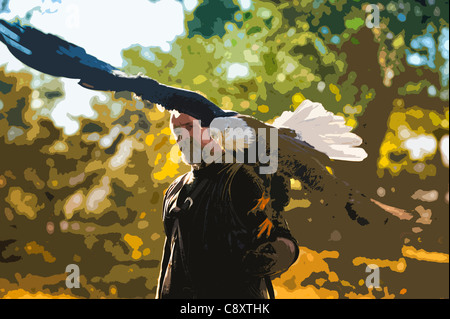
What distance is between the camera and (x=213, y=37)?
2594 millimetres

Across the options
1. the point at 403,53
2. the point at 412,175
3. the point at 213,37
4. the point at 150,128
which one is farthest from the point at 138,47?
the point at 412,175

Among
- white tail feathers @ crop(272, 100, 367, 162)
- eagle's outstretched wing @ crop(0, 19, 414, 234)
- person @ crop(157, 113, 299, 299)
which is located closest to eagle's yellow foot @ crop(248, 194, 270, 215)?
person @ crop(157, 113, 299, 299)

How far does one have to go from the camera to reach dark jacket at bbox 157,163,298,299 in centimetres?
120

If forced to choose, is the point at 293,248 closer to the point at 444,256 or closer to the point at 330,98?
the point at 330,98

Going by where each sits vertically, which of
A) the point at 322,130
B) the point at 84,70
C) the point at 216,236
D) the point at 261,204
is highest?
the point at 84,70

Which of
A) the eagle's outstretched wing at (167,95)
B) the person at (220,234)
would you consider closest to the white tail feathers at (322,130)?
the eagle's outstretched wing at (167,95)

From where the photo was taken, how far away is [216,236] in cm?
120

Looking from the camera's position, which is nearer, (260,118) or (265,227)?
(265,227)

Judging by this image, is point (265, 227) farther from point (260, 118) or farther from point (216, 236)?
point (260, 118)

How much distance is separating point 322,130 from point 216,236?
56cm

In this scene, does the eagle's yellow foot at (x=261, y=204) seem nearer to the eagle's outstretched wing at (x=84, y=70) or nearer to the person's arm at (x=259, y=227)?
the person's arm at (x=259, y=227)

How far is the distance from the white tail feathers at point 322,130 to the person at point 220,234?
23cm

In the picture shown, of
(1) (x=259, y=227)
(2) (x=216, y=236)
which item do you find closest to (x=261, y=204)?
(1) (x=259, y=227)

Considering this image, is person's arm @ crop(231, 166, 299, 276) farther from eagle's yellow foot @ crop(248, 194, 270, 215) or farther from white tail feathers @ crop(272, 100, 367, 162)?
white tail feathers @ crop(272, 100, 367, 162)
